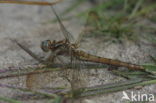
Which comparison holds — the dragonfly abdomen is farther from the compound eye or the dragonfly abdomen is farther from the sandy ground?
the compound eye

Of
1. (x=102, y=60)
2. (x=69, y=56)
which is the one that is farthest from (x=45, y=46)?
(x=102, y=60)

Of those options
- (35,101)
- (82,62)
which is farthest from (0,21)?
(35,101)

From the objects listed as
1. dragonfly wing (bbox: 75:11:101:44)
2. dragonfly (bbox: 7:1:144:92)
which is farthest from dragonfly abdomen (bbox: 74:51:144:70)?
dragonfly wing (bbox: 75:11:101:44)

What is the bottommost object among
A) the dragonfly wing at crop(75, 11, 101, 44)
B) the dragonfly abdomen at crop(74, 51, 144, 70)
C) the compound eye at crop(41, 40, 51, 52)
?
the dragonfly abdomen at crop(74, 51, 144, 70)

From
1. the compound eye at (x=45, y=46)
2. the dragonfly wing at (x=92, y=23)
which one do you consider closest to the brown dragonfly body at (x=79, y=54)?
the compound eye at (x=45, y=46)

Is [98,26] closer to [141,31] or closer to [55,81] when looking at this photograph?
[141,31]

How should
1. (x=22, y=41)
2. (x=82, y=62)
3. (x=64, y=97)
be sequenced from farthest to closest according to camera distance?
(x=22, y=41) < (x=82, y=62) < (x=64, y=97)

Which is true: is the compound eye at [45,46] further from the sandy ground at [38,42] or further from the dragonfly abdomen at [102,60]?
the dragonfly abdomen at [102,60]

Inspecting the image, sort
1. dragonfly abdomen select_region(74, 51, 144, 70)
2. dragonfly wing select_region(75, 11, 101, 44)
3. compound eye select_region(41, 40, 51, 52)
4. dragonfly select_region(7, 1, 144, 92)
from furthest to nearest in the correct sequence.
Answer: dragonfly wing select_region(75, 11, 101, 44)
compound eye select_region(41, 40, 51, 52)
dragonfly abdomen select_region(74, 51, 144, 70)
dragonfly select_region(7, 1, 144, 92)

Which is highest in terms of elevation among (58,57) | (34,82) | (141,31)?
(141,31)

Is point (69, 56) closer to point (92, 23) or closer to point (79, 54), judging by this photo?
point (79, 54)
